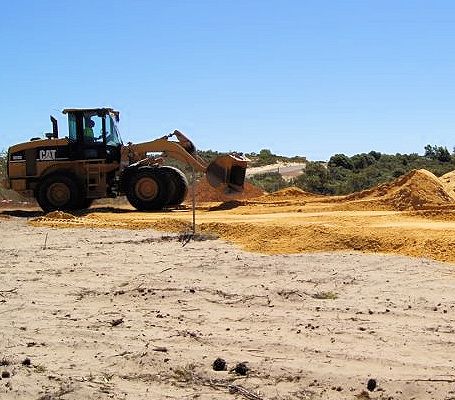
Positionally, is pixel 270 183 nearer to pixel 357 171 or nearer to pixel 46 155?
pixel 357 171

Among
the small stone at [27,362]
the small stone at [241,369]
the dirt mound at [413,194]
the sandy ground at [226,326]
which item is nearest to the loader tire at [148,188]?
the dirt mound at [413,194]

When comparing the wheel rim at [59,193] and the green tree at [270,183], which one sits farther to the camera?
the green tree at [270,183]

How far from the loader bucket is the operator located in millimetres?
3417

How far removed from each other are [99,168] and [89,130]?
3.63 ft

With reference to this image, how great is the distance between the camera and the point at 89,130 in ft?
68.1

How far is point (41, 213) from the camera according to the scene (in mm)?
21359

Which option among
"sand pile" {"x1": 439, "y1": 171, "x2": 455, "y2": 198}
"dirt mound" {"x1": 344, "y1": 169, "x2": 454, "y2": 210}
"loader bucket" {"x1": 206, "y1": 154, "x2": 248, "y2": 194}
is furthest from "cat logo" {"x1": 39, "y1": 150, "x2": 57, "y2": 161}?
"sand pile" {"x1": 439, "y1": 171, "x2": 455, "y2": 198}

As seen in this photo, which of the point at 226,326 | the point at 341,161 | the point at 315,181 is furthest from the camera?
the point at 341,161

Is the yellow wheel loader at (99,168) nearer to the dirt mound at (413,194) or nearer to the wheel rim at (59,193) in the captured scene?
the wheel rim at (59,193)

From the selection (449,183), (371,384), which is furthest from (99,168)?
(371,384)

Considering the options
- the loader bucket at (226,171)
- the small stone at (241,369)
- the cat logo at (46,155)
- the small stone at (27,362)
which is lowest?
the small stone at (241,369)

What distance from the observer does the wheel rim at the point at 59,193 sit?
20.8m

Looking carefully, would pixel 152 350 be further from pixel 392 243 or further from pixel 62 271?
pixel 392 243

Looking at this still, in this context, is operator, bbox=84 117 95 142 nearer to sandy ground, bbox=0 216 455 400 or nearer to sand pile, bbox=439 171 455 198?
sandy ground, bbox=0 216 455 400
